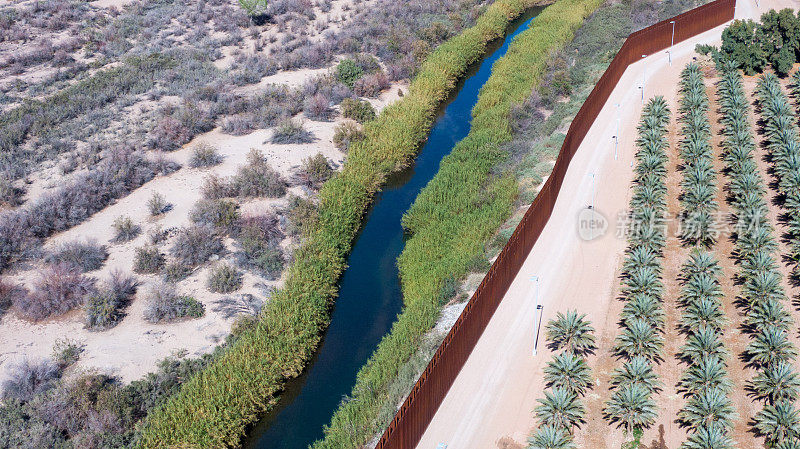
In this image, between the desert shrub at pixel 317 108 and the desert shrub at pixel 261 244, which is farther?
the desert shrub at pixel 317 108

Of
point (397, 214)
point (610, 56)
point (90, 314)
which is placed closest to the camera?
point (90, 314)

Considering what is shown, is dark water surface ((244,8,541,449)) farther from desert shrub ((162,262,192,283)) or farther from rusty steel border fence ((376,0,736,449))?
desert shrub ((162,262,192,283))

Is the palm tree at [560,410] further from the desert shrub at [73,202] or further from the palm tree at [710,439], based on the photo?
the desert shrub at [73,202]

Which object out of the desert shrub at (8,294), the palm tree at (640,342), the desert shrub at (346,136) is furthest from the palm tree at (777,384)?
the desert shrub at (8,294)

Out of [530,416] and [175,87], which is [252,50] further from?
[530,416]

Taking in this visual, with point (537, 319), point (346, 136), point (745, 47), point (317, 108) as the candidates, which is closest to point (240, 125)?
point (317, 108)

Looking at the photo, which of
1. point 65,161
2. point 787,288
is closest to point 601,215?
point 787,288

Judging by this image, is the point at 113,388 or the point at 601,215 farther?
the point at 601,215
